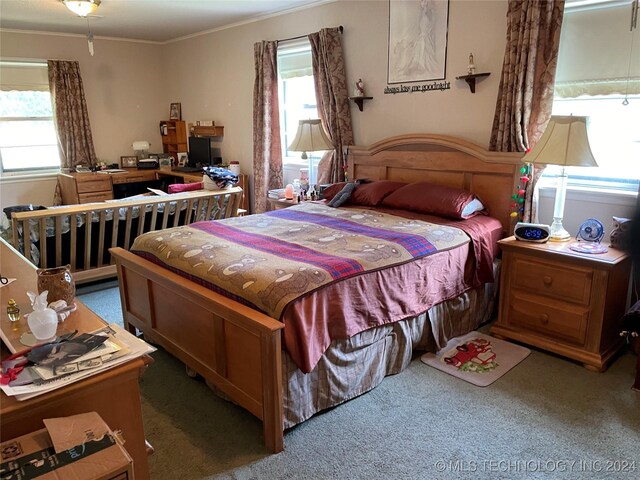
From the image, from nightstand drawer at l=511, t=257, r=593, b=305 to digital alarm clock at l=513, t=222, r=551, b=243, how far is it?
139 millimetres

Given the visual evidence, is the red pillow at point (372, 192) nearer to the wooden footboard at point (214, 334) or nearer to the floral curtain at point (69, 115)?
the wooden footboard at point (214, 334)

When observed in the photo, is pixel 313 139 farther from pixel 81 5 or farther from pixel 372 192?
pixel 81 5

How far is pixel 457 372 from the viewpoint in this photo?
264cm

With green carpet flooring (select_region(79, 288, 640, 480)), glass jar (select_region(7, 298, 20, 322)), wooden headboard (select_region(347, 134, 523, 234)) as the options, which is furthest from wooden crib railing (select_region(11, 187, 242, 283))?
glass jar (select_region(7, 298, 20, 322))

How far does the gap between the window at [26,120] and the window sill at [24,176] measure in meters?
0.06

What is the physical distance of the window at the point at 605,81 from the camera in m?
2.78

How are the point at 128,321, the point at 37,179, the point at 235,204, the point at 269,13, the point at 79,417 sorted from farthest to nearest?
the point at 37,179, the point at 269,13, the point at 235,204, the point at 128,321, the point at 79,417

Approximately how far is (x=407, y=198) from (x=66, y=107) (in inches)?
193

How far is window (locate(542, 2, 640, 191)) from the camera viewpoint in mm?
2777

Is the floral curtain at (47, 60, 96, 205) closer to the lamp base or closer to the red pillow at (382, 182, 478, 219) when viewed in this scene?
the red pillow at (382, 182, 478, 219)

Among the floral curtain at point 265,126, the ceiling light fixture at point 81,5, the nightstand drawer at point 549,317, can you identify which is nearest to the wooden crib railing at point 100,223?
the floral curtain at point 265,126

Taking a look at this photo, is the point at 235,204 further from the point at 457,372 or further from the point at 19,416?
the point at 19,416

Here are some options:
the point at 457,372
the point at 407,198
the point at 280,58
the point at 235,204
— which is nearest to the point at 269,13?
the point at 280,58

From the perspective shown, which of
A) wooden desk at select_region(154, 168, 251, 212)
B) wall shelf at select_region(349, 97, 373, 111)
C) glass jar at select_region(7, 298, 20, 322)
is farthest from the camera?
wooden desk at select_region(154, 168, 251, 212)
